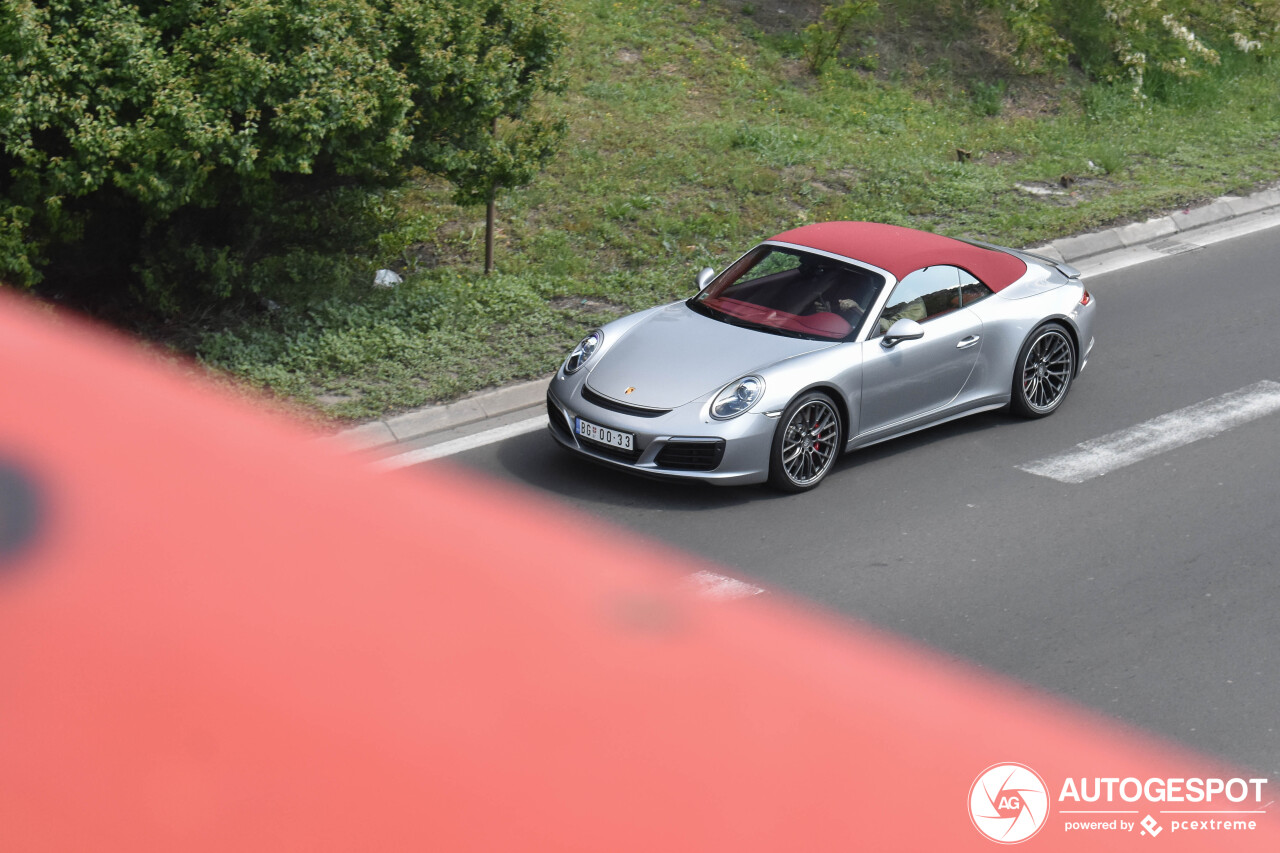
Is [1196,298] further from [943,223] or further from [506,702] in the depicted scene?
[506,702]

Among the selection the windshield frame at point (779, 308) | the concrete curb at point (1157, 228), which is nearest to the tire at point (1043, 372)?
the windshield frame at point (779, 308)

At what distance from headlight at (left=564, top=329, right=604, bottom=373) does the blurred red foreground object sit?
1.18m

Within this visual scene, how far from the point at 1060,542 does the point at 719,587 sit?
1976 mm

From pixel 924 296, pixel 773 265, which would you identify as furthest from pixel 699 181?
pixel 924 296

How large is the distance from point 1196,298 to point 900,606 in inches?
243

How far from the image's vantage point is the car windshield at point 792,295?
328 inches

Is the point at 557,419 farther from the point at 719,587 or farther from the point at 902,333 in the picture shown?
the point at 902,333

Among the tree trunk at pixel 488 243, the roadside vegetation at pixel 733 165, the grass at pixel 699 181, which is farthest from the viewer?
the tree trunk at pixel 488 243

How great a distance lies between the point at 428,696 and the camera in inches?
219

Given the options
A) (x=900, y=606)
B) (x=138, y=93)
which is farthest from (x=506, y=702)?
(x=138, y=93)

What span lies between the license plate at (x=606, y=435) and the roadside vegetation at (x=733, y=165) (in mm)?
1584

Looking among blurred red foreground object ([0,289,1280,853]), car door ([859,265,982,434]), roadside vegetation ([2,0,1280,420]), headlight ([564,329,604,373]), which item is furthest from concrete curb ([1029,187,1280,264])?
blurred red foreground object ([0,289,1280,853])
